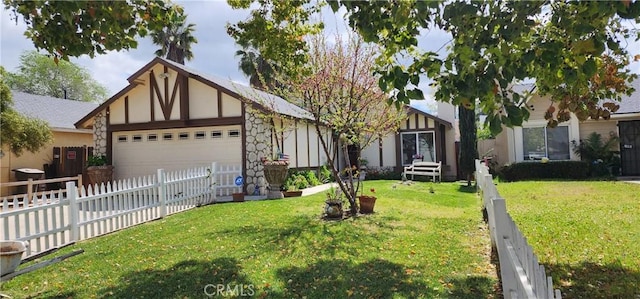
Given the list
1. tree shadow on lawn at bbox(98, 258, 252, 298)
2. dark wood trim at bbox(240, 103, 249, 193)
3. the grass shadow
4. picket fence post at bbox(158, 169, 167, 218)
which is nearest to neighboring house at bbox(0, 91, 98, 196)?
dark wood trim at bbox(240, 103, 249, 193)

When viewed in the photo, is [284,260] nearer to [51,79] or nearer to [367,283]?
[367,283]

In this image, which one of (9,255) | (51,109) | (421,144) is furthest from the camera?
(421,144)

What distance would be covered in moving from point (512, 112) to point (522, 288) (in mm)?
1171

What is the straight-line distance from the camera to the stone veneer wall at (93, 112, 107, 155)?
1349 centimetres

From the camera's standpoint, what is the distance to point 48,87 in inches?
1414

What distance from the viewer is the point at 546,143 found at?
15.6 m

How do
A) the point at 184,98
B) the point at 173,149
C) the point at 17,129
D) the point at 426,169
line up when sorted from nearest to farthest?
1. the point at 17,129
2. the point at 184,98
3. the point at 173,149
4. the point at 426,169

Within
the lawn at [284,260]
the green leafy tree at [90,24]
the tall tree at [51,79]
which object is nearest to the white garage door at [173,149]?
the lawn at [284,260]

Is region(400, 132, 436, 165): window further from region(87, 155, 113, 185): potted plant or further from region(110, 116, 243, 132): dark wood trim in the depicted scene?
region(87, 155, 113, 185): potted plant

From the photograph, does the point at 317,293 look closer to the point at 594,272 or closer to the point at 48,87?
the point at 594,272

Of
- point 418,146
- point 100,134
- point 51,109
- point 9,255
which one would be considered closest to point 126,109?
point 100,134

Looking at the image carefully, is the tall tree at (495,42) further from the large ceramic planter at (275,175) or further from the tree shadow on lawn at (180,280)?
the large ceramic planter at (275,175)

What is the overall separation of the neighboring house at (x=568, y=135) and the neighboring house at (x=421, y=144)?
236 cm

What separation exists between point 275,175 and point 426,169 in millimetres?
7636
